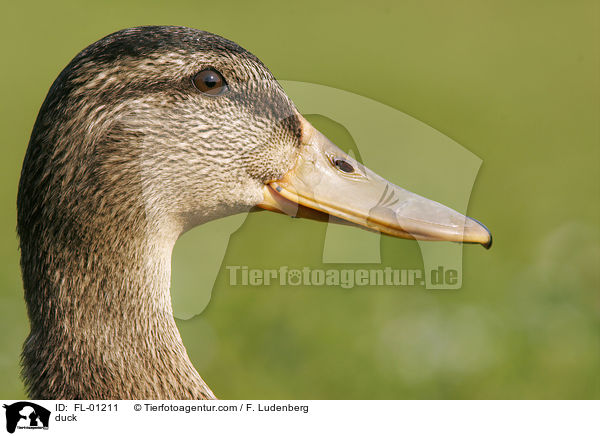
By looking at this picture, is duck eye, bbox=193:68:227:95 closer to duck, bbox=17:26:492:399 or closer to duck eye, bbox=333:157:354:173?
duck, bbox=17:26:492:399

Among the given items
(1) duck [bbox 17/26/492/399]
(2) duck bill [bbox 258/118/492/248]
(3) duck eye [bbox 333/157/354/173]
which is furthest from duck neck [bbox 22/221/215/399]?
(3) duck eye [bbox 333/157/354/173]

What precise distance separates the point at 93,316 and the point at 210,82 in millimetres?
624

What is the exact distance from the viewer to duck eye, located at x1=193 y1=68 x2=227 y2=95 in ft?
5.42

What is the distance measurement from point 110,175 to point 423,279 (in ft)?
6.66

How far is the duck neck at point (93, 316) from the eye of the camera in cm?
161

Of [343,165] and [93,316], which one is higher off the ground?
[343,165]

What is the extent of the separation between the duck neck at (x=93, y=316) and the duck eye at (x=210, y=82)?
381mm

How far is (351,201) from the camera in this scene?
1.78 m
